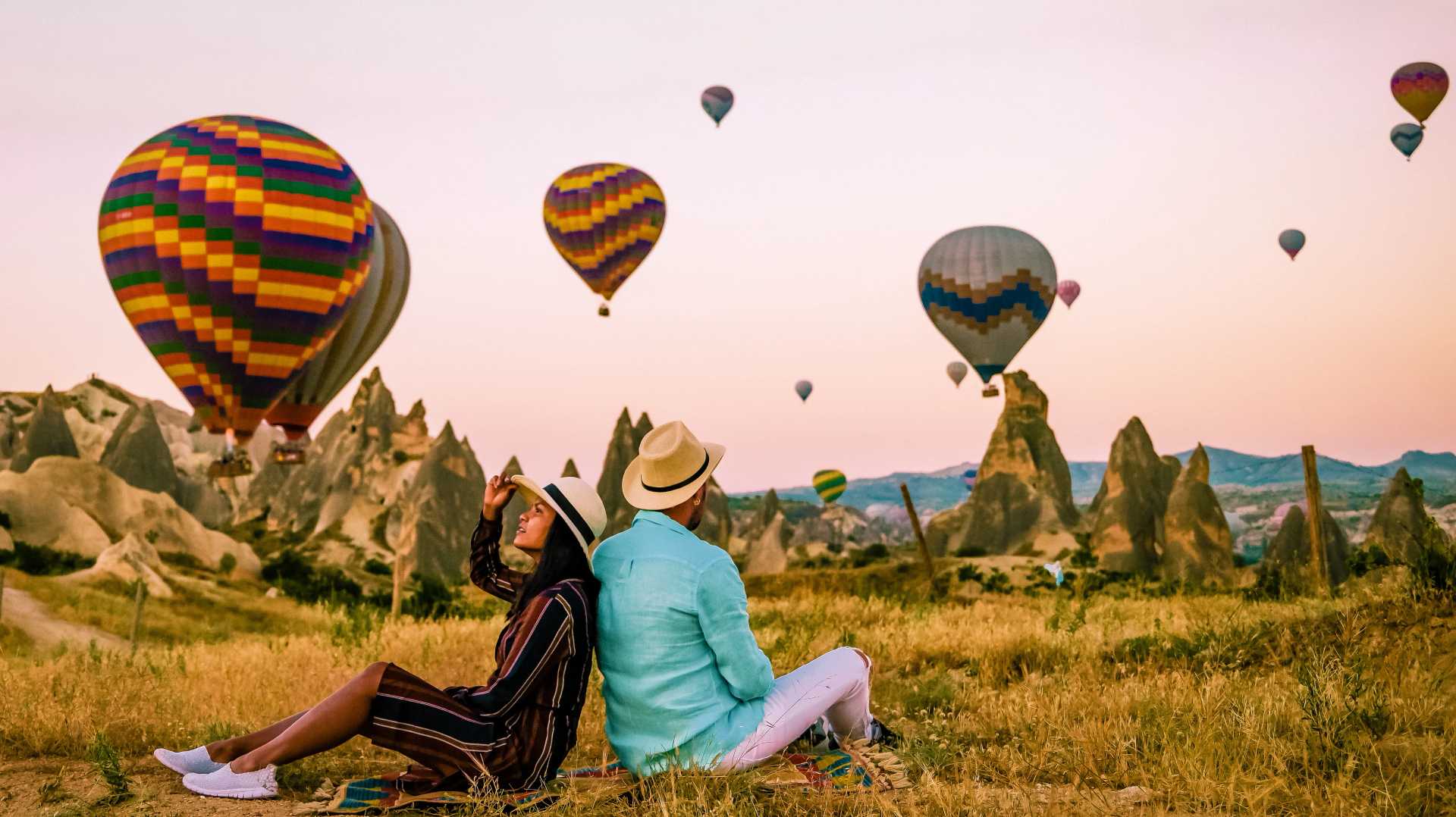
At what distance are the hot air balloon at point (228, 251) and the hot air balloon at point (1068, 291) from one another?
121ft

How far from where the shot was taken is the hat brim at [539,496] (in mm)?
5905

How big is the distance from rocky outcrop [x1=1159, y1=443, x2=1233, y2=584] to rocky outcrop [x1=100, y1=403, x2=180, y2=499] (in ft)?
162

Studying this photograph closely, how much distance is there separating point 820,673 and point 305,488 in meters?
66.4

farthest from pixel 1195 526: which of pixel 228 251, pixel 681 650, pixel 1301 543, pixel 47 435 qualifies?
pixel 47 435

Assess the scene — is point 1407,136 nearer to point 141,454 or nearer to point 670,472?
point 670,472

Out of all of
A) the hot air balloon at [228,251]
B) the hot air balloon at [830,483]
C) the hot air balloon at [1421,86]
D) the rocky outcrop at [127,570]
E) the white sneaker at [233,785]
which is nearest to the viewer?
the white sneaker at [233,785]

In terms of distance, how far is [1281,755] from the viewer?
6469 mm

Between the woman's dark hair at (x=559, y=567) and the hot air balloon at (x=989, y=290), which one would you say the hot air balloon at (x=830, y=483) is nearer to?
the hot air balloon at (x=989, y=290)

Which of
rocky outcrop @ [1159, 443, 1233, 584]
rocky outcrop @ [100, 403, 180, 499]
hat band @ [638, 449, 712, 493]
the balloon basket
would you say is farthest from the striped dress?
rocky outcrop @ [100, 403, 180, 499]

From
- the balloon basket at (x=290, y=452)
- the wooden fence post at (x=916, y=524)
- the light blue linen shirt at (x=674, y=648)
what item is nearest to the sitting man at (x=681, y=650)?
the light blue linen shirt at (x=674, y=648)

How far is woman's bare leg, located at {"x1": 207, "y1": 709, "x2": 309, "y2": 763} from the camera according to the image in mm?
6148

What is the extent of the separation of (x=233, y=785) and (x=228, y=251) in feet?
60.3

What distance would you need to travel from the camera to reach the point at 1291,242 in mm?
50625

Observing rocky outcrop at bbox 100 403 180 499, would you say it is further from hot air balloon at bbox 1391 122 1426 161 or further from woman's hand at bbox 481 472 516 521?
woman's hand at bbox 481 472 516 521
